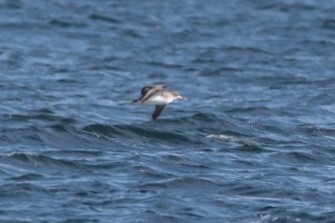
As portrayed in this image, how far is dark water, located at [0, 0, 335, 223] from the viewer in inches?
678

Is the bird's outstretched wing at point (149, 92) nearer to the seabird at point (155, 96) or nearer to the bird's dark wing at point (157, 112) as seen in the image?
the seabird at point (155, 96)

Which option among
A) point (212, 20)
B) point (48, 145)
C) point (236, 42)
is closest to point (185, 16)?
point (212, 20)

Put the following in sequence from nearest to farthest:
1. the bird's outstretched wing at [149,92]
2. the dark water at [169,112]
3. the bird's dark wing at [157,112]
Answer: the dark water at [169,112], the bird's outstretched wing at [149,92], the bird's dark wing at [157,112]

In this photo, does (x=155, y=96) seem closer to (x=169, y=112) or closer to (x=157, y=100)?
(x=157, y=100)

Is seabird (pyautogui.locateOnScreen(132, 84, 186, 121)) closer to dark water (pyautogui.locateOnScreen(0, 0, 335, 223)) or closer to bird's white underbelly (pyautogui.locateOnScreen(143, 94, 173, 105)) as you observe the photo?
bird's white underbelly (pyautogui.locateOnScreen(143, 94, 173, 105))

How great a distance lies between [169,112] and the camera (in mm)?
23656

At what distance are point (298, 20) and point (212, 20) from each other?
2.11 metres

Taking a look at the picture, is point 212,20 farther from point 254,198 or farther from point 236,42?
point 254,198

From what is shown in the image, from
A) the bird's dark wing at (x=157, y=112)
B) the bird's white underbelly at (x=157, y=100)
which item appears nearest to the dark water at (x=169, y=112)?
the bird's dark wing at (x=157, y=112)

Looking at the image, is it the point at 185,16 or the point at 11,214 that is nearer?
the point at 11,214

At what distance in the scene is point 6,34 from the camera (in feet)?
104

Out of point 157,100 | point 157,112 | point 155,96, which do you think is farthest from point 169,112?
point 155,96

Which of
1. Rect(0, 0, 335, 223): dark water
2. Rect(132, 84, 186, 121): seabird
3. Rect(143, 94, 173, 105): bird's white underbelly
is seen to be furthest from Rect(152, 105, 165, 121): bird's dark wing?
Rect(0, 0, 335, 223): dark water

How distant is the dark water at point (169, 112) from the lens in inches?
678
